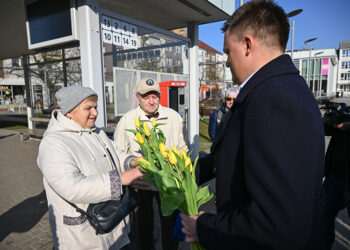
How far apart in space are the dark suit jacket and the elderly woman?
0.90m

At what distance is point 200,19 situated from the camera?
6.40 meters

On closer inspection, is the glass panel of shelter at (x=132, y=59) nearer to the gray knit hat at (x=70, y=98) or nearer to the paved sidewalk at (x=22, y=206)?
the paved sidewalk at (x=22, y=206)

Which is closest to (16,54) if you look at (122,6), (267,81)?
(122,6)

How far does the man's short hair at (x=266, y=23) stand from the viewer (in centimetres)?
108

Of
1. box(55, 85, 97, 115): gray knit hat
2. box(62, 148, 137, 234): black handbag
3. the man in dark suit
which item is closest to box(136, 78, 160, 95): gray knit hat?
box(55, 85, 97, 115): gray knit hat

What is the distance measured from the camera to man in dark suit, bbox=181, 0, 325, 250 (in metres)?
0.85

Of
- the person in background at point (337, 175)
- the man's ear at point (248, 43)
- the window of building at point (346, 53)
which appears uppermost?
the window of building at point (346, 53)

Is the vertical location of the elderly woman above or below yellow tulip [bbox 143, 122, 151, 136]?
below

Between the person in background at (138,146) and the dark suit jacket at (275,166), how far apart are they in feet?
6.21

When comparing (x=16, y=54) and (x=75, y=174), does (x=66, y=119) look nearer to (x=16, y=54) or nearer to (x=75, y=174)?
(x=75, y=174)

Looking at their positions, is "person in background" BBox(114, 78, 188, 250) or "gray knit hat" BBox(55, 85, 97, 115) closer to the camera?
"gray knit hat" BBox(55, 85, 97, 115)

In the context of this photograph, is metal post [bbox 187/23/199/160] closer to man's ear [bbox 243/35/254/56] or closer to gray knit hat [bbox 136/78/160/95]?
gray knit hat [bbox 136/78/160/95]

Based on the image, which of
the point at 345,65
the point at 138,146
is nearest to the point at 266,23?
the point at 138,146

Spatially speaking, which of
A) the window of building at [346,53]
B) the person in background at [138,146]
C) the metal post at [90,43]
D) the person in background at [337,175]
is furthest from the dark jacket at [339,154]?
the window of building at [346,53]
